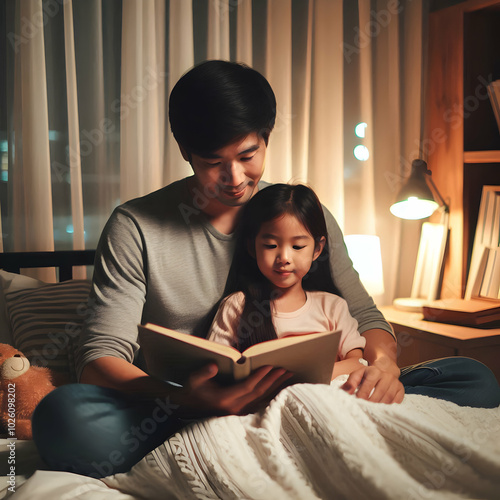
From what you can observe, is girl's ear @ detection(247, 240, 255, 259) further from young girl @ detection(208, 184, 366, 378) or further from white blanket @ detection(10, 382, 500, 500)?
white blanket @ detection(10, 382, 500, 500)

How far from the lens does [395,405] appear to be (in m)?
0.94

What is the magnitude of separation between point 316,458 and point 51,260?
118 centimetres

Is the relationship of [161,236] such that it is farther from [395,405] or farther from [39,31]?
[39,31]

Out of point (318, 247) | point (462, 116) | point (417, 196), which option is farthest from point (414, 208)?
point (318, 247)

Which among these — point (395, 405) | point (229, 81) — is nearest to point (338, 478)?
point (395, 405)

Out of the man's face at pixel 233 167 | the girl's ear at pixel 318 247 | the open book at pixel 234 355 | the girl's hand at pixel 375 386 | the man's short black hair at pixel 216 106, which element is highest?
the man's short black hair at pixel 216 106

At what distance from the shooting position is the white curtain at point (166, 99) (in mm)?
1750

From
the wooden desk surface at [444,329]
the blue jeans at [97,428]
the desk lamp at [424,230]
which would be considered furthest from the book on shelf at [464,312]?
the blue jeans at [97,428]

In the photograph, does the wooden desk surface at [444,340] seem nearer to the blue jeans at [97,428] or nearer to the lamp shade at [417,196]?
the lamp shade at [417,196]

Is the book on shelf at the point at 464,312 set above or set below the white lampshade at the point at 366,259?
below

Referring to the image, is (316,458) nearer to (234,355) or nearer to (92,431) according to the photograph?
(234,355)

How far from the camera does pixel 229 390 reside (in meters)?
0.92

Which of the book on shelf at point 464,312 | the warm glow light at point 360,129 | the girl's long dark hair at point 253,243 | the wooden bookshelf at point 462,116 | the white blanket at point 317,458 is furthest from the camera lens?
the warm glow light at point 360,129

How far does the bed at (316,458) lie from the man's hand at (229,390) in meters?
0.03
